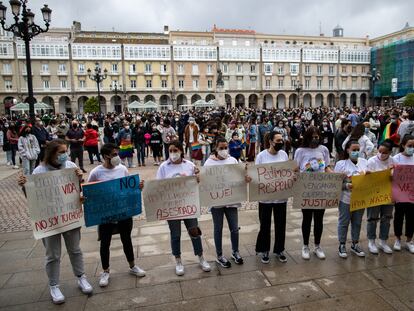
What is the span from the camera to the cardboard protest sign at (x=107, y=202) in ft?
13.1

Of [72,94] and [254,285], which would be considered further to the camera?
[72,94]

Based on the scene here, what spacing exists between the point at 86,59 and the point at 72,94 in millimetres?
5834

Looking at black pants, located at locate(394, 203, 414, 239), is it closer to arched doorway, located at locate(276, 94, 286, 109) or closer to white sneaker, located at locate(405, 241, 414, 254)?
white sneaker, located at locate(405, 241, 414, 254)

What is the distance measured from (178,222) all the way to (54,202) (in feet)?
4.70

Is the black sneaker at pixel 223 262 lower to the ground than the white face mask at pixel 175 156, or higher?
lower

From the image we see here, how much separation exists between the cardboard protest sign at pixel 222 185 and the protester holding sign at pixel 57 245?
1.50 metres

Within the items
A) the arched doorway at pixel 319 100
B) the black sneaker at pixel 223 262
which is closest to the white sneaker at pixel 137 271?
the black sneaker at pixel 223 262

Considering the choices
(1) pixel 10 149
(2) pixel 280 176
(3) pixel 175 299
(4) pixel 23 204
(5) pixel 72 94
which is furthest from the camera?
(5) pixel 72 94

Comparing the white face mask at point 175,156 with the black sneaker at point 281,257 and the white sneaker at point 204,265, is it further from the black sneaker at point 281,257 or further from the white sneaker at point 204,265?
the black sneaker at point 281,257

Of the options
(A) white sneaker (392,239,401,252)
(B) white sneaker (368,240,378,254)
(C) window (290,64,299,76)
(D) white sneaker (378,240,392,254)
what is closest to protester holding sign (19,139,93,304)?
(B) white sneaker (368,240,378,254)

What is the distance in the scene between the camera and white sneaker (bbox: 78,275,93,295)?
12.8 ft

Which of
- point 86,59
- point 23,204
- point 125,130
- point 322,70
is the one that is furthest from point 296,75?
point 23,204

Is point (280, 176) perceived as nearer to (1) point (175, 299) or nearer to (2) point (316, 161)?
(2) point (316, 161)

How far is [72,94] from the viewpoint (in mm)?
54031
